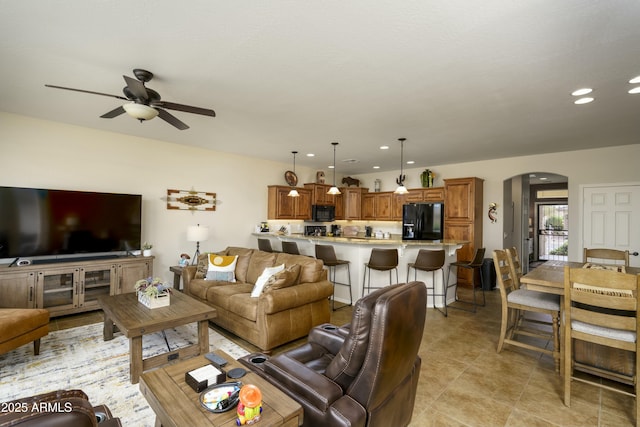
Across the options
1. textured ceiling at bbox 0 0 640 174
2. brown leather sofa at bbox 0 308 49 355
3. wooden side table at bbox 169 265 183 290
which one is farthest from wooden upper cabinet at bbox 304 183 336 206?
brown leather sofa at bbox 0 308 49 355

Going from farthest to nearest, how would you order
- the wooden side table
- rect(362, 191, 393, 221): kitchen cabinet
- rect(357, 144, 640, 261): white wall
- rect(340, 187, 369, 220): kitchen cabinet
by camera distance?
rect(340, 187, 369, 220): kitchen cabinet, rect(362, 191, 393, 221): kitchen cabinet, rect(357, 144, 640, 261): white wall, the wooden side table

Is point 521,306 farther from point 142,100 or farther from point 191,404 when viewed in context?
point 142,100

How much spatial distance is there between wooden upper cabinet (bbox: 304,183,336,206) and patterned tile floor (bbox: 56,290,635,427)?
14.8 ft

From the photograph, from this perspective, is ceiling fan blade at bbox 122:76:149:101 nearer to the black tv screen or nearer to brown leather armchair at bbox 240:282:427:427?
brown leather armchair at bbox 240:282:427:427

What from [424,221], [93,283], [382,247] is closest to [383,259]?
[382,247]

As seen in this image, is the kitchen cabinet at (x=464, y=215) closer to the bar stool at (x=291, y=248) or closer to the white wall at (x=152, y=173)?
the bar stool at (x=291, y=248)

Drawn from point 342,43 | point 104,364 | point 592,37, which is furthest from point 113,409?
point 592,37

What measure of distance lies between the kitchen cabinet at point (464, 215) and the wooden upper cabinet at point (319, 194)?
2910 millimetres

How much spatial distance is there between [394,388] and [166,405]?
1.16m

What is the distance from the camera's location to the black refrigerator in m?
6.56

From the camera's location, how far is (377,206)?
27.6 ft

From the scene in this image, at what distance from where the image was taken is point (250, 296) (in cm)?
350

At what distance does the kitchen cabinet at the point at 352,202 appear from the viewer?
8547mm

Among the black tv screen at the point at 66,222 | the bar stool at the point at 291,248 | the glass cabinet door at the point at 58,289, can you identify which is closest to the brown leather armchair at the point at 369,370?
the bar stool at the point at 291,248
